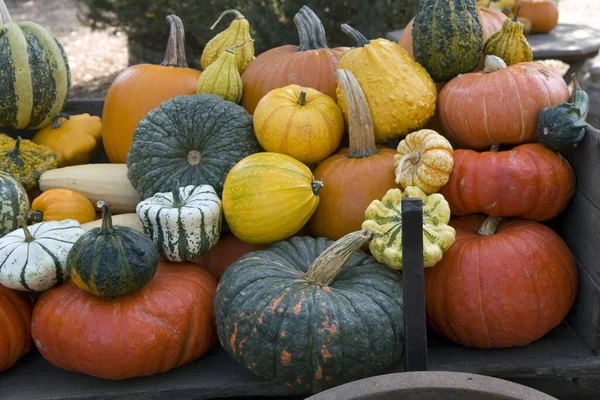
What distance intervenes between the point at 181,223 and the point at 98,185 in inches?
28.9

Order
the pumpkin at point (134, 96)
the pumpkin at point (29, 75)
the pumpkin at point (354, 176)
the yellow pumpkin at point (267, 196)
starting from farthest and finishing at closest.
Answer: the pumpkin at point (134, 96) < the pumpkin at point (29, 75) < the pumpkin at point (354, 176) < the yellow pumpkin at point (267, 196)

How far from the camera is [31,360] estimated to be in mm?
2418

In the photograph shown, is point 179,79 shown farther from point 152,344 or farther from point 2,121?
point 152,344

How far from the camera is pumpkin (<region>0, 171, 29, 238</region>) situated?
256 centimetres

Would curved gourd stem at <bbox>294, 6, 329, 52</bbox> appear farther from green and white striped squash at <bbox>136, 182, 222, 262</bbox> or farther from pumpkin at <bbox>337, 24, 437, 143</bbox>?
green and white striped squash at <bbox>136, 182, 222, 262</bbox>

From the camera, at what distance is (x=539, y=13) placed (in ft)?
20.6

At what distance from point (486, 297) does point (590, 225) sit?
0.43 meters

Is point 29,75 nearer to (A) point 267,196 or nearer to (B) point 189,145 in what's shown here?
(B) point 189,145

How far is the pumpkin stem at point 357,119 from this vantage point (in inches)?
99.0

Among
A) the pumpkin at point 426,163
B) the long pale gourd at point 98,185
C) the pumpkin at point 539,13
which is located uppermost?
the pumpkin at point 426,163

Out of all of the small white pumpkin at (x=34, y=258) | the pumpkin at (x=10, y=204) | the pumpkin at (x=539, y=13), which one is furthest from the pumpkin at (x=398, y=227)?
the pumpkin at (x=539, y=13)

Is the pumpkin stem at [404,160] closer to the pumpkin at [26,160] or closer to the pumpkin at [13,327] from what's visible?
the pumpkin at [13,327]

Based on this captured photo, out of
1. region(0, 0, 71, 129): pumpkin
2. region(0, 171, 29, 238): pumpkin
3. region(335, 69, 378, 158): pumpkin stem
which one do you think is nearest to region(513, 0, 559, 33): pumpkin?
region(335, 69, 378, 158): pumpkin stem

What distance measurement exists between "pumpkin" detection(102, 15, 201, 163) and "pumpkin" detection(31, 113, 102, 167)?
0.09 metres
